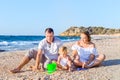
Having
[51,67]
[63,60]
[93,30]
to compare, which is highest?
[63,60]

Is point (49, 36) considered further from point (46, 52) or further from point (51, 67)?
point (51, 67)

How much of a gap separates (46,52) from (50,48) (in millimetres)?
193

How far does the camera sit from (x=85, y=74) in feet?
31.3

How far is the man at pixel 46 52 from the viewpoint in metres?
10.2

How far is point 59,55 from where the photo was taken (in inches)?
409

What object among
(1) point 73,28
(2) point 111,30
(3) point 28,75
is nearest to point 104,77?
(3) point 28,75

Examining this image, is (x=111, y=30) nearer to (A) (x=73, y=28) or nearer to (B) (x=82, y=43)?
(A) (x=73, y=28)

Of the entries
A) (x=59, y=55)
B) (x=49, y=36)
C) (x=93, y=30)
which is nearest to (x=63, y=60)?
(x=59, y=55)

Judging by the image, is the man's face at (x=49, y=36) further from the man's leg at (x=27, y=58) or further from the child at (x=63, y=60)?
the man's leg at (x=27, y=58)

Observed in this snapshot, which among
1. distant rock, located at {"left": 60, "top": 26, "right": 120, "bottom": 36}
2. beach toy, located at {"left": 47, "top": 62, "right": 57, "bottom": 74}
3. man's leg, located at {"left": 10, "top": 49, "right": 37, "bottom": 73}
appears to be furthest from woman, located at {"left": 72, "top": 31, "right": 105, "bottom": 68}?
distant rock, located at {"left": 60, "top": 26, "right": 120, "bottom": 36}

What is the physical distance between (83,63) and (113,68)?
0.90 meters

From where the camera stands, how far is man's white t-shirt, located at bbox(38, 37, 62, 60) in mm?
10305

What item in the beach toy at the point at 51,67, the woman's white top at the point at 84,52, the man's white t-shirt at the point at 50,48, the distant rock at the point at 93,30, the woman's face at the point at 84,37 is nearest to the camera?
the beach toy at the point at 51,67

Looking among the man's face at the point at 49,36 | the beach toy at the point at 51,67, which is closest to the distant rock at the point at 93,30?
the man's face at the point at 49,36
